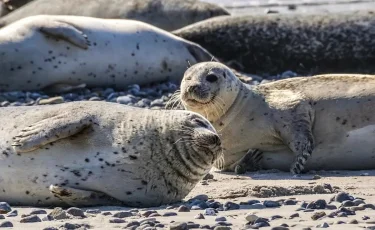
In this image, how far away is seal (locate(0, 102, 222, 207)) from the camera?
240 inches

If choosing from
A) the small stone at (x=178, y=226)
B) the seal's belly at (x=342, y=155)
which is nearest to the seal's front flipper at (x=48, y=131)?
the small stone at (x=178, y=226)

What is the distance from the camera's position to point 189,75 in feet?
25.8

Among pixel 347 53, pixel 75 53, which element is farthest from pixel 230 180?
pixel 347 53

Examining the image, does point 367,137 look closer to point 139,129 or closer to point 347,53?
point 139,129

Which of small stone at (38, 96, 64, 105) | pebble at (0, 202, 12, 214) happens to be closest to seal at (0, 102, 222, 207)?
→ pebble at (0, 202, 12, 214)

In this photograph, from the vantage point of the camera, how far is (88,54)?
37.1 feet

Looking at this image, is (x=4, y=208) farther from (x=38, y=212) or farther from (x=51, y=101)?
(x=51, y=101)

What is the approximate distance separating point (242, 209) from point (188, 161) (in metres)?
0.51

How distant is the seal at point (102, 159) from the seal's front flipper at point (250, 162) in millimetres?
1415

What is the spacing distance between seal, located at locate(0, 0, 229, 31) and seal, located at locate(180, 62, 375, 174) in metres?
6.48

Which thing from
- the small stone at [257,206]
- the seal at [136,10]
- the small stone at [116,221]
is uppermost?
the seal at [136,10]

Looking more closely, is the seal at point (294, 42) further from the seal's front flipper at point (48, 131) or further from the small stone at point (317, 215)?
the small stone at point (317, 215)

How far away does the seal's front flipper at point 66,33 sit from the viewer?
11.1 meters

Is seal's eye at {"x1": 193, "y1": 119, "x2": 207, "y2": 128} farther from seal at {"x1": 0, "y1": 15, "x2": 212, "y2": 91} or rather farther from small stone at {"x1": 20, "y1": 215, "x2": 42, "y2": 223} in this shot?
seal at {"x1": 0, "y1": 15, "x2": 212, "y2": 91}
